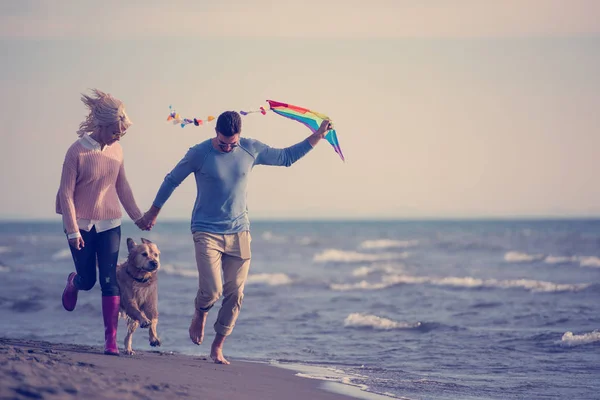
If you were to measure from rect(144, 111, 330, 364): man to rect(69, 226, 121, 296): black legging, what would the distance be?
290 millimetres

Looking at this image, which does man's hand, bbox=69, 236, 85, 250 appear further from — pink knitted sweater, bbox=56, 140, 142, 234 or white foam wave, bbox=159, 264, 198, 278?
white foam wave, bbox=159, 264, 198, 278

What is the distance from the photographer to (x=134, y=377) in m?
4.84

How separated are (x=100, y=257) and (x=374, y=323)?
16.5ft

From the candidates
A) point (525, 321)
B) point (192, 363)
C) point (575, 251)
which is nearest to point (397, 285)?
point (525, 321)

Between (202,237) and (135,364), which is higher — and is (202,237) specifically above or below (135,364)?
above

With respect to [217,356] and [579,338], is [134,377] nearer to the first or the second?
[217,356]

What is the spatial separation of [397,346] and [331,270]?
45.0 feet

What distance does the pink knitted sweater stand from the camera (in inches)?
224

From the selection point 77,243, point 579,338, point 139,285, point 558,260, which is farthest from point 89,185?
point 558,260

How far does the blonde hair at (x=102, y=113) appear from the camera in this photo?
225 inches

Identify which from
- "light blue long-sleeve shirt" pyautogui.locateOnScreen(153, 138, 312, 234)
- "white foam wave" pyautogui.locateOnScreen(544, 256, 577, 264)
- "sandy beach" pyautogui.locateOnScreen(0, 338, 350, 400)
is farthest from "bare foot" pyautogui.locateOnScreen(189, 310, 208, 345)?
"white foam wave" pyautogui.locateOnScreen(544, 256, 577, 264)

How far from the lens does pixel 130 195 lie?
605 centimetres

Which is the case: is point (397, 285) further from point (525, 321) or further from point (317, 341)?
point (317, 341)

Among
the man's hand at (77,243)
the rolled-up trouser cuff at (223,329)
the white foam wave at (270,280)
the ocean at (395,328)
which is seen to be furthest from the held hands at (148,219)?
the white foam wave at (270,280)
